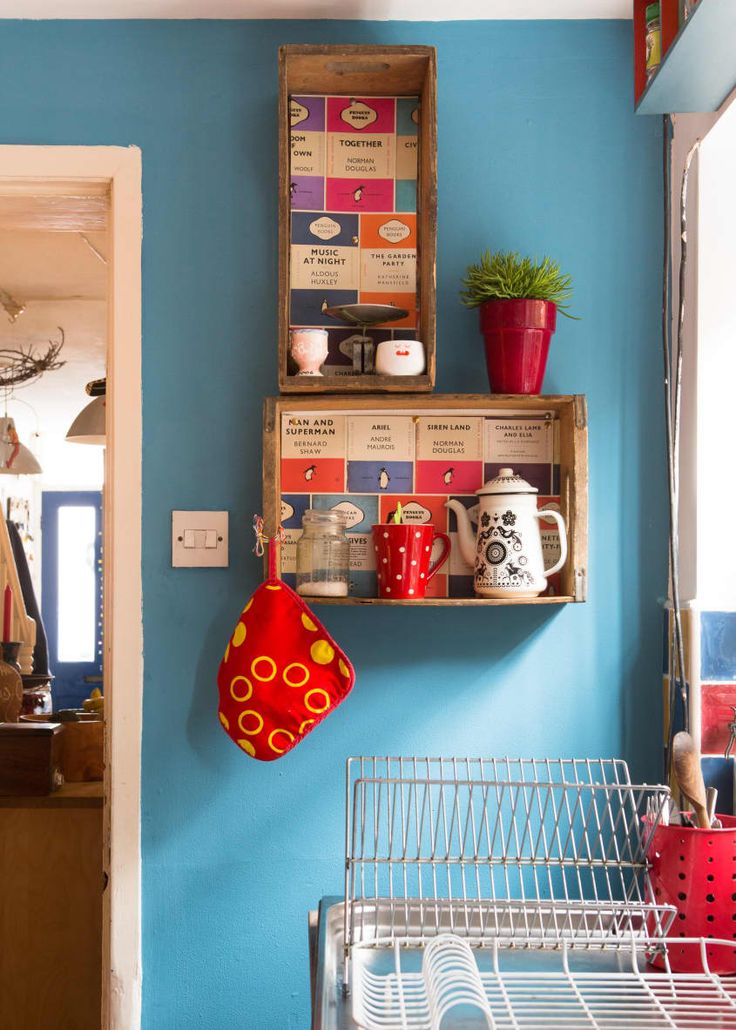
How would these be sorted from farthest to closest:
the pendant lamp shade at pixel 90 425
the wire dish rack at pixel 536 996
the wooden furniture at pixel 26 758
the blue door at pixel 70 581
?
the blue door at pixel 70 581, the pendant lamp shade at pixel 90 425, the wooden furniture at pixel 26 758, the wire dish rack at pixel 536 996

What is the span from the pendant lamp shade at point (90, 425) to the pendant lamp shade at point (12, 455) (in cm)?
150

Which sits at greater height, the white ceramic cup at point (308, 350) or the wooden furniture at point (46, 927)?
the white ceramic cup at point (308, 350)

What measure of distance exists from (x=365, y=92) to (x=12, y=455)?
374 cm

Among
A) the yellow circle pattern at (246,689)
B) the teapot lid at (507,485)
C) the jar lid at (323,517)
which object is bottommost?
the yellow circle pattern at (246,689)

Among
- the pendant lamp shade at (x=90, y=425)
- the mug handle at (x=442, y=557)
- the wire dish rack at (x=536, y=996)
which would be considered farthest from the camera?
the pendant lamp shade at (x=90, y=425)

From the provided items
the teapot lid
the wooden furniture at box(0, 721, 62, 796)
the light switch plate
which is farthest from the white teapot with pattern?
the wooden furniture at box(0, 721, 62, 796)

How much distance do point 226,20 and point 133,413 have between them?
70 centimetres

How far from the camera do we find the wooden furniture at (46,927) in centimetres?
243

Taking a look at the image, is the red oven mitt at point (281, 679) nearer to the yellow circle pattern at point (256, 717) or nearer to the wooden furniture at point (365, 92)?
the yellow circle pattern at point (256, 717)

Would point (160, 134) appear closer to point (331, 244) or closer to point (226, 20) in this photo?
point (226, 20)

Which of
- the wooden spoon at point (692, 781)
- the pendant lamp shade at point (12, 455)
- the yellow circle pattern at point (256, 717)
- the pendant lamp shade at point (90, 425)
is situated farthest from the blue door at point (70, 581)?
the wooden spoon at point (692, 781)

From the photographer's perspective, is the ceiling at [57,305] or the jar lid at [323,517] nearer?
the jar lid at [323,517]

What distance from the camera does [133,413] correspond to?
176cm

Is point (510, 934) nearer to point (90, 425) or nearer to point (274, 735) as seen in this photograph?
point (274, 735)
